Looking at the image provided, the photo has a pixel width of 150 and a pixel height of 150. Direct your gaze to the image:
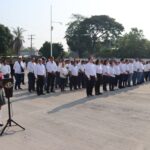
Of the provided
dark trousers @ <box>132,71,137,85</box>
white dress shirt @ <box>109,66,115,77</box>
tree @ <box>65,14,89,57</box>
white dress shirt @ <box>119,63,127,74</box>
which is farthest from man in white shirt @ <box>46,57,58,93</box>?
tree @ <box>65,14,89,57</box>

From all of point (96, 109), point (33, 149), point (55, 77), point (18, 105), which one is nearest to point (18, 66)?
point (55, 77)

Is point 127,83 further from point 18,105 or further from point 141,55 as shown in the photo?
point 141,55

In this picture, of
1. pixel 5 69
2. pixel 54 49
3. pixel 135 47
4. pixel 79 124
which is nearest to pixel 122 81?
pixel 5 69

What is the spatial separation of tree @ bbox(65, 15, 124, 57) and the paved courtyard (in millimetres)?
73881

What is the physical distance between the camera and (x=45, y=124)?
11070 mm

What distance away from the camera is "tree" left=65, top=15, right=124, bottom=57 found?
90.7m

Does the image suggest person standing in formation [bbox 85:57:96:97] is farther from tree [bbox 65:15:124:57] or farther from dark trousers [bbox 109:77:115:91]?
tree [bbox 65:15:124:57]

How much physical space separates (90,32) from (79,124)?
8206 cm

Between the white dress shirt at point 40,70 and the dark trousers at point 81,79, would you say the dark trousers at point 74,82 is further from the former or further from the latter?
the white dress shirt at point 40,70

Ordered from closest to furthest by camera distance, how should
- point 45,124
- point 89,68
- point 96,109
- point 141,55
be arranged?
point 45,124
point 96,109
point 89,68
point 141,55

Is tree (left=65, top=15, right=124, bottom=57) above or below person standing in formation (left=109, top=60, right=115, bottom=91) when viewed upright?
above

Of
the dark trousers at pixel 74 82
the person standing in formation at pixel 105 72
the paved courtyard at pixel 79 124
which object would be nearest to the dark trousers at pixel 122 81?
the person standing in formation at pixel 105 72

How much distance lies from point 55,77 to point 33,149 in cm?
1234

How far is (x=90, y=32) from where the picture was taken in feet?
302
